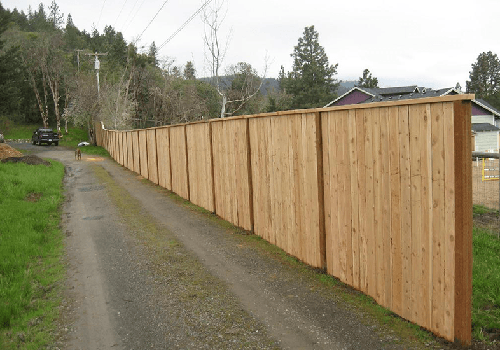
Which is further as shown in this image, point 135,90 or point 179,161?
point 135,90

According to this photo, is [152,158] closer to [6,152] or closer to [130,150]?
[130,150]

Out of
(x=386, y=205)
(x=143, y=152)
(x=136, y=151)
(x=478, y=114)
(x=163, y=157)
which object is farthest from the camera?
(x=478, y=114)

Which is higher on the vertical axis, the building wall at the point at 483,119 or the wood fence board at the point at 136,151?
the building wall at the point at 483,119

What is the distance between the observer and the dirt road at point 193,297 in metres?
3.86

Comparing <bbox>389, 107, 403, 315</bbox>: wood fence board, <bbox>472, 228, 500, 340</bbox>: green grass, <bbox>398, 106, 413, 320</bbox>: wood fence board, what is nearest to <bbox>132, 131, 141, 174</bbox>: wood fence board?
<bbox>472, 228, 500, 340</bbox>: green grass

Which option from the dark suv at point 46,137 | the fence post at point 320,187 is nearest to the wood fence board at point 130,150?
the fence post at point 320,187

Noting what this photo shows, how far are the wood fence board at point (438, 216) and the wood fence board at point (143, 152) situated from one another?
13932 millimetres

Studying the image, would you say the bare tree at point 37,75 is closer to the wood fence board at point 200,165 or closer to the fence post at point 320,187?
the wood fence board at point 200,165

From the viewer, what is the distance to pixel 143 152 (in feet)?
56.6

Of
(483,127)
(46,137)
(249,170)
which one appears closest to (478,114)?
(483,127)

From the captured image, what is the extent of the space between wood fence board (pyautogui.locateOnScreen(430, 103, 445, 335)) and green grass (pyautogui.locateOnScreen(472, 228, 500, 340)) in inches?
15.7

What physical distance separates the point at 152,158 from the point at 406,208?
1274 centimetres

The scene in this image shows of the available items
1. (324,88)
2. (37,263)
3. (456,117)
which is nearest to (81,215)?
(37,263)

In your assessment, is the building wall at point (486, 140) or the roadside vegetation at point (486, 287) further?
the building wall at point (486, 140)
